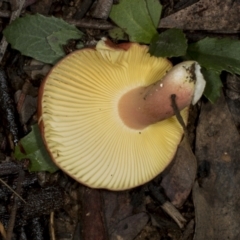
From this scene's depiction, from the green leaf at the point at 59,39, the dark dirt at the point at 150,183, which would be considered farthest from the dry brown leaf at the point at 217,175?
the green leaf at the point at 59,39

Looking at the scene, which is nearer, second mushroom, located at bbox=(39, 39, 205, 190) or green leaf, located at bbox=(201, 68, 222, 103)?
second mushroom, located at bbox=(39, 39, 205, 190)

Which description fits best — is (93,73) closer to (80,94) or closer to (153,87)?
(80,94)

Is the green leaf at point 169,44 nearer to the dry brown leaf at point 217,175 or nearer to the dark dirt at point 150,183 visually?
the dark dirt at point 150,183

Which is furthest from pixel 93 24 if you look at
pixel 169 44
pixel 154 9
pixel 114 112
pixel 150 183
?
pixel 150 183

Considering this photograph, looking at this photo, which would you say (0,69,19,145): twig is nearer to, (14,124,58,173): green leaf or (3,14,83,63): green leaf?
(14,124,58,173): green leaf

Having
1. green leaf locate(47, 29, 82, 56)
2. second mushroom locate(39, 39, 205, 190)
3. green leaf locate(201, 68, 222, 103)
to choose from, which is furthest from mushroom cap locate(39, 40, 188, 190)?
green leaf locate(47, 29, 82, 56)

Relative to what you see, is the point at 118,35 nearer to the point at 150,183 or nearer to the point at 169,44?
the point at 169,44
